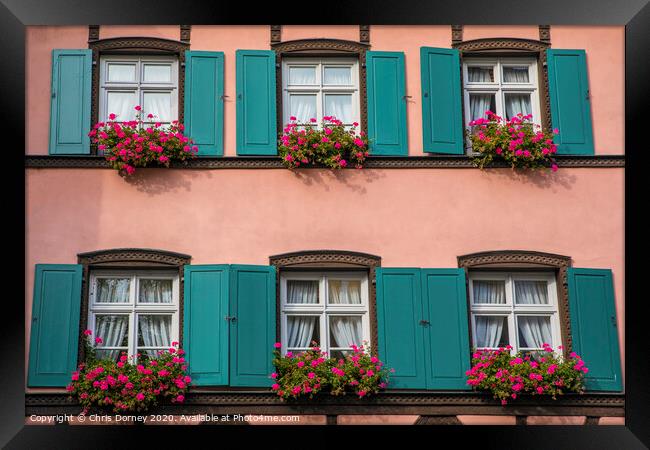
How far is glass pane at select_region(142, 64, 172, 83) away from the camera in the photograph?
473 inches

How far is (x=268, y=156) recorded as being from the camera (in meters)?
11.5

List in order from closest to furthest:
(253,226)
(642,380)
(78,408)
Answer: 1. (642,380)
2. (78,408)
3. (253,226)

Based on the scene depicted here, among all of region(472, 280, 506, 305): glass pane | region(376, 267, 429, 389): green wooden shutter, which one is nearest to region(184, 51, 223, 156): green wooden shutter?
region(376, 267, 429, 389): green wooden shutter

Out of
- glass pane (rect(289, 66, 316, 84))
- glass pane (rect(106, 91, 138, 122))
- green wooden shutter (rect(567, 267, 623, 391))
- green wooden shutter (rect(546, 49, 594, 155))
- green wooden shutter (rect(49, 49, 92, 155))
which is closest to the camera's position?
green wooden shutter (rect(567, 267, 623, 391))

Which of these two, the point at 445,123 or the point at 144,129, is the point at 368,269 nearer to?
the point at 445,123

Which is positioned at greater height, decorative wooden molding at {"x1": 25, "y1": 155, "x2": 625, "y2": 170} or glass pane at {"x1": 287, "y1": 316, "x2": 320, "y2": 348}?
decorative wooden molding at {"x1": 25, "y1": 155, "x2": 625, "y2": 170}

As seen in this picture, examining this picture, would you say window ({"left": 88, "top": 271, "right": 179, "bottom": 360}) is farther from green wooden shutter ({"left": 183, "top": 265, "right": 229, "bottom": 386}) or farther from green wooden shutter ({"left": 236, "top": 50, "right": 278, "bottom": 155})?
green wooden shutter ({"left": 236, "top": 50, "right": 278, "bottom": 155})

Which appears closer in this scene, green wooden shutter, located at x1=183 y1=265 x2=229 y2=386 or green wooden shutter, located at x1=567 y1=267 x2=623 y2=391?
green wooden shutter, located at x1=183 y1=265 x2=229 y2=386

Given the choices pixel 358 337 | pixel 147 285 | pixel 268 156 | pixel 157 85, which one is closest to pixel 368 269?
pixel 358 337

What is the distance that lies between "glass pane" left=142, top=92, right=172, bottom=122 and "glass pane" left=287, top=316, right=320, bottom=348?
2.81 m

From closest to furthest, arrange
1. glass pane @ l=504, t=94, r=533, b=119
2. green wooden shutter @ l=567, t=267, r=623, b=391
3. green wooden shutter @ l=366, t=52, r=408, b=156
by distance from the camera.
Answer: green wooden shutter @ l=567, t=267, r=623, b=391, green wooden shutter @ l=366, t=52, r=408, b=156, glass pane @ l=504, t=94, r=533, b=119

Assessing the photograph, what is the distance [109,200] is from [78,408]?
2298mm

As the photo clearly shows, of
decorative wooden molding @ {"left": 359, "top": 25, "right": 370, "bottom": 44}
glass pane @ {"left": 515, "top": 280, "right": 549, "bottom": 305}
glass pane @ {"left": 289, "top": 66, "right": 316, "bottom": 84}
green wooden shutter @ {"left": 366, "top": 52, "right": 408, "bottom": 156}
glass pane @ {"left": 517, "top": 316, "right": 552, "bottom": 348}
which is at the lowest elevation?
glass pane @ {"left": 517, "top": 316, "right": 552, "bottom": 348}

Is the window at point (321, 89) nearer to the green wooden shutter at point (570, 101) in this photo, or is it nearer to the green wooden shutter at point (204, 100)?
the green wooden shutter at point (204, 100)
